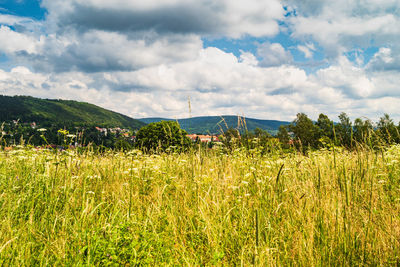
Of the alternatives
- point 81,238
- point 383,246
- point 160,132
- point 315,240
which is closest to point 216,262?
point 315,240

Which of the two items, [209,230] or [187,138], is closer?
[209,230]

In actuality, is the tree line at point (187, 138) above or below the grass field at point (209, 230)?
above

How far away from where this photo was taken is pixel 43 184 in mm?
3453

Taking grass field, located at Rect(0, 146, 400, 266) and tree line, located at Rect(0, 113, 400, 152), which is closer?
grass field, located at Rect(0, 146, 400, 266)

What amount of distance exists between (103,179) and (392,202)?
468 cm

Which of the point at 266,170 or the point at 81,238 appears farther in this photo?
the point at 266,170

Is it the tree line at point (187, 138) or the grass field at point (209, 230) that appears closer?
the grass field at point (209, 230)

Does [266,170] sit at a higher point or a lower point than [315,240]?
higher

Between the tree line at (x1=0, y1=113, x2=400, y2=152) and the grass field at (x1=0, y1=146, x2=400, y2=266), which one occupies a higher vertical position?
the tree line at (x1=0, y1=113, x2=400, y2=152)

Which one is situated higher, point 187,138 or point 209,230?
point 187,138

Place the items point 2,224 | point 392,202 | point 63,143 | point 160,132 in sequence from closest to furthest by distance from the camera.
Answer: point 2,224, point 392,202, point 63,143, point 160,132

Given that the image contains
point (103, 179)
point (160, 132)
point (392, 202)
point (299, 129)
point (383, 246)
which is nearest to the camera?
point (383, 246)

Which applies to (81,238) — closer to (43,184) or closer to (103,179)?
(43,184)

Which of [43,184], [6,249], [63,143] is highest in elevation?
[63,143]
